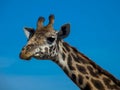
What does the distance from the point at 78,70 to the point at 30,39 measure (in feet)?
5.62

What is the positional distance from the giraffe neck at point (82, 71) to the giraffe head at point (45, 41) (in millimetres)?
228

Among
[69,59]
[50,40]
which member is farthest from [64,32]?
[69,59]

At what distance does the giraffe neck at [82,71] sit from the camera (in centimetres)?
1494

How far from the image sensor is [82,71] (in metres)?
15.2

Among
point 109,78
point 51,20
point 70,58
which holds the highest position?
point 51,20

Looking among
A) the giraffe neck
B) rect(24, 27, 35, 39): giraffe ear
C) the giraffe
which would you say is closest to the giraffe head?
the giraffe

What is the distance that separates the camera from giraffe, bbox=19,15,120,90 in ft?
48.8

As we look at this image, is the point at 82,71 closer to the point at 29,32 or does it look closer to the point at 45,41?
the point at 45,41

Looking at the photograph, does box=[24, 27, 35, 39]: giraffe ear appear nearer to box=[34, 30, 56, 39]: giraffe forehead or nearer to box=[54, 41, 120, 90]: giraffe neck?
box=[34, 30, 56, 39]: giraffe forehead

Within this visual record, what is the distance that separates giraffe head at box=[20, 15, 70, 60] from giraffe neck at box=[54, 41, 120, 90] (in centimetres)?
23

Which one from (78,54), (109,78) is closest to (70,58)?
(78,54)

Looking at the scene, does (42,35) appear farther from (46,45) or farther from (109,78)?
(109,78)

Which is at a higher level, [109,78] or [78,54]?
[78,54]

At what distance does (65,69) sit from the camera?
590 inches
